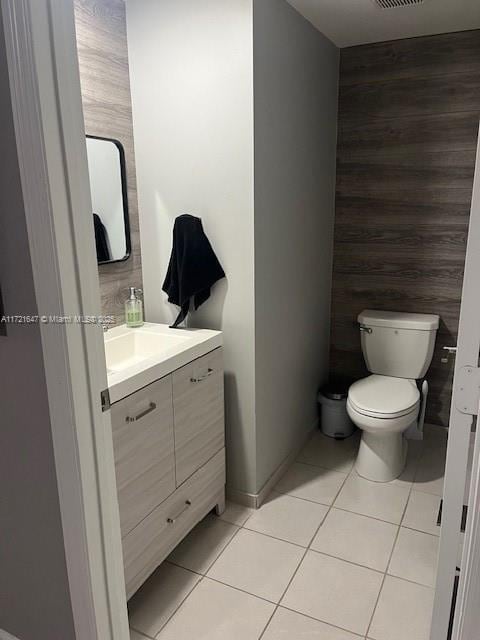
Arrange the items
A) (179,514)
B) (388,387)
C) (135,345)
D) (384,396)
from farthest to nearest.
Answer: (388,387), (384,396), (135,345), (179,514)

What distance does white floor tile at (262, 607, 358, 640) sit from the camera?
174 cm

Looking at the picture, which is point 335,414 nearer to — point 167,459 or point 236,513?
point 236,513

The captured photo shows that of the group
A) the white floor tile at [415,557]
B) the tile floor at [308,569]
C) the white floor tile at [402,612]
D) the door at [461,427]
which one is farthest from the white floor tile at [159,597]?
the door at [461,427]

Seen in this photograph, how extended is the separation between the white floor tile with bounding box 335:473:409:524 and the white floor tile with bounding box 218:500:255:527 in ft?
1.47

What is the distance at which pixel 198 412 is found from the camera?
82.7 inches

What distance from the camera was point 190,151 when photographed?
2199mm

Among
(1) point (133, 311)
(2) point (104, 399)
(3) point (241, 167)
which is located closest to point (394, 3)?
(3) point (241, 167)

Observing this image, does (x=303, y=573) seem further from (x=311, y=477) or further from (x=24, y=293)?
(x=24, y=293)

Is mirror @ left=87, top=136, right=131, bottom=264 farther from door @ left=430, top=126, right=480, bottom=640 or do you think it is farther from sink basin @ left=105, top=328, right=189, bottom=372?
door @ left=430, top=126, right=480, bottom=640

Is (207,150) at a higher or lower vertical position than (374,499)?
higher

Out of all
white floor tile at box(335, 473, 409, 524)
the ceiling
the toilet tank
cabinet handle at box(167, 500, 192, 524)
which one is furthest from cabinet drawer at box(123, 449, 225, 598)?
the ceiling

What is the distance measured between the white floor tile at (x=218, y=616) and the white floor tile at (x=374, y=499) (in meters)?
0.75

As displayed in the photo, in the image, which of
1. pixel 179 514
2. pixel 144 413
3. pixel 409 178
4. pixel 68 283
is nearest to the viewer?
pixel 68 283

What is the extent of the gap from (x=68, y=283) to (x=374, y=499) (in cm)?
199
